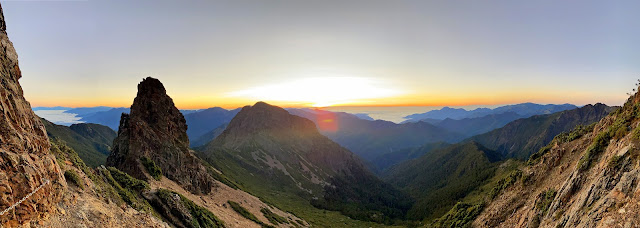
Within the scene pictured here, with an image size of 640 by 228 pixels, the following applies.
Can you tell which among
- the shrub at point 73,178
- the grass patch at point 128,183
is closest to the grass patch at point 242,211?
the grass patch at point 128,183

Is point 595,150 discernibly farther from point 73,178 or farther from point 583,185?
point 73,178

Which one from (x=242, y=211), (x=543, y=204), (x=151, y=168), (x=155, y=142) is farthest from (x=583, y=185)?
(x=155, y=142)

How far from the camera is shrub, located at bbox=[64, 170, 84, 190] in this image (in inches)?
987

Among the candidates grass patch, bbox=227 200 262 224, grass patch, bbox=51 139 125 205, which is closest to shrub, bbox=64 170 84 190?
grass patch, bbox=51 139 125 205

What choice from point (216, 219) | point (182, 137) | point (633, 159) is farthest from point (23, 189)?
point (182, 137)

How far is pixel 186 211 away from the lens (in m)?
41.5

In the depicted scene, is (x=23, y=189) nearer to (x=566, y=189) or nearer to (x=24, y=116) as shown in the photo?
(x=24, y=116)

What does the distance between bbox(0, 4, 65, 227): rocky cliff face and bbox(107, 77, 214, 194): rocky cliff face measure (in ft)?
104

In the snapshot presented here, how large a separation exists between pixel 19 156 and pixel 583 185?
51348 millimetres

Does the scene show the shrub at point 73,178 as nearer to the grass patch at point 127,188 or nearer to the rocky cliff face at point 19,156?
the rocky cliff face at point 19,156

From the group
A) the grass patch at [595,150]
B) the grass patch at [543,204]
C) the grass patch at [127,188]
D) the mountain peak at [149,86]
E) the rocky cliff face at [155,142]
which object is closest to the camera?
Answer: the grass patch at [595,150]

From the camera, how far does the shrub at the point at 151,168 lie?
53.7m

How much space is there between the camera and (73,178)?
998 inches

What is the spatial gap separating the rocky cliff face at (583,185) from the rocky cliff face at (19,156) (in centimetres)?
4239
